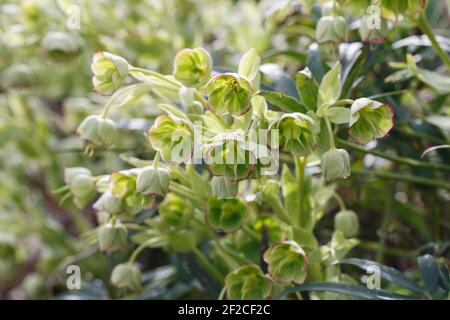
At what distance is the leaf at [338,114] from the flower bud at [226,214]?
178 mm

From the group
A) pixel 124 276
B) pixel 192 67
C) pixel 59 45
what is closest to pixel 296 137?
pixel 192 67

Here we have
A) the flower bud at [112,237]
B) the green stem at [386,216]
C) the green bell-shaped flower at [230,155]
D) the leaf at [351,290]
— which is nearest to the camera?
the green bell-shaped flower at [230,155]

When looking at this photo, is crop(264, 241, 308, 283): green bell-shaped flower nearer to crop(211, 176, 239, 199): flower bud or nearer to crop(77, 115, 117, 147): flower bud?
crop(211, 176, 239, 199): flower bud

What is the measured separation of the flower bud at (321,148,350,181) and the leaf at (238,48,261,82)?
0.13 metres

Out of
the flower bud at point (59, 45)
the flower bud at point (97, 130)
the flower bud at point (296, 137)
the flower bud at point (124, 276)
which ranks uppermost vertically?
the flower bud at point (59, 45)

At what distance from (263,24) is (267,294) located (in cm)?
73

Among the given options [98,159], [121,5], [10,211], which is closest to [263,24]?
[121,5]

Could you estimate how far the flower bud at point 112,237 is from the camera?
0.91 m

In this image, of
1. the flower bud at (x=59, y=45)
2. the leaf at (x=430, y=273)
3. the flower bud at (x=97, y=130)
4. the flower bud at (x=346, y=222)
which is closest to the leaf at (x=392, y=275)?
the leaf at (x=430, y=273)

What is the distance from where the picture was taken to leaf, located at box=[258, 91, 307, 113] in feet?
2.51

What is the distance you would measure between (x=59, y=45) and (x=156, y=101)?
0.72 feet

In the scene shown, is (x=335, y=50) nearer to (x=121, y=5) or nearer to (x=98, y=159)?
(x=121, y=5)

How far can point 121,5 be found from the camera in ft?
4.67

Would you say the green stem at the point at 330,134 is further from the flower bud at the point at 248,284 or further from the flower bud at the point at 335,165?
the flower bud at the point at 248,284
